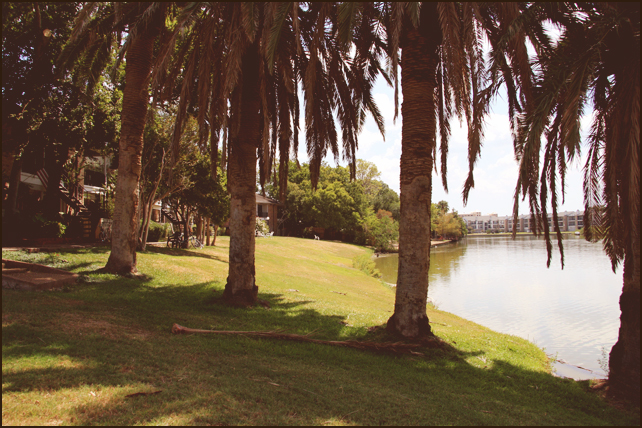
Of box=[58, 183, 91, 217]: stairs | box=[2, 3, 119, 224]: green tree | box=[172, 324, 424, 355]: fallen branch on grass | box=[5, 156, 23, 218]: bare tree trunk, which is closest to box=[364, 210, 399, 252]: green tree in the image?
box=[58, 183, 91, 217]: stairs

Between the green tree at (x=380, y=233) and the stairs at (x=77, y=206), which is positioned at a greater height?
the stairs at (x=77, y=206)

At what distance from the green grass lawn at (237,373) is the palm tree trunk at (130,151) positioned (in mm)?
1580

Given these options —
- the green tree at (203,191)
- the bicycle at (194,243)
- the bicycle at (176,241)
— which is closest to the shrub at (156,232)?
the bicycle at (176,241)

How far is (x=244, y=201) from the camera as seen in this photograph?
1052 cm

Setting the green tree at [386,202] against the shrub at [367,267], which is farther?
the green tree at [386,202]

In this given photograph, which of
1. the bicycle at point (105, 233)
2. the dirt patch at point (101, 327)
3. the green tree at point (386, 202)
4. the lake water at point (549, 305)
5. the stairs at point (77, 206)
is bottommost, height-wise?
the lake water at point (549, 305)

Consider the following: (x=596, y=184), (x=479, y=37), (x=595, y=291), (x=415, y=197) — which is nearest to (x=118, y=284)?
(x=415, y=197)

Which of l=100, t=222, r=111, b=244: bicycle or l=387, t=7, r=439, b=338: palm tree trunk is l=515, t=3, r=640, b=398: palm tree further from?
l=100, t=222, r=111, b=244: bicycle

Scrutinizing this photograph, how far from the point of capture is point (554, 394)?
6734 millimetres

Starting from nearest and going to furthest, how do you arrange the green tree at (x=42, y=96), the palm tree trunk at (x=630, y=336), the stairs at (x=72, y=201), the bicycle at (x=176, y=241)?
the palm tree trunk at (x=630, y=336) → the green tree at (x=42, y=96) → the stairs at (x=72, y=201) → the bicycle at (x=176, y=241)

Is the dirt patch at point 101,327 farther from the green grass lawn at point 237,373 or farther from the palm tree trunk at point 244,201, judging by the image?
the palm tree trunk at point 244,201

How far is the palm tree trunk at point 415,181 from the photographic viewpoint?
27.3 ft

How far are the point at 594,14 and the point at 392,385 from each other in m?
7.81

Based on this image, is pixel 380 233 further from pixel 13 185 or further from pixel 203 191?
pixel 13 185
